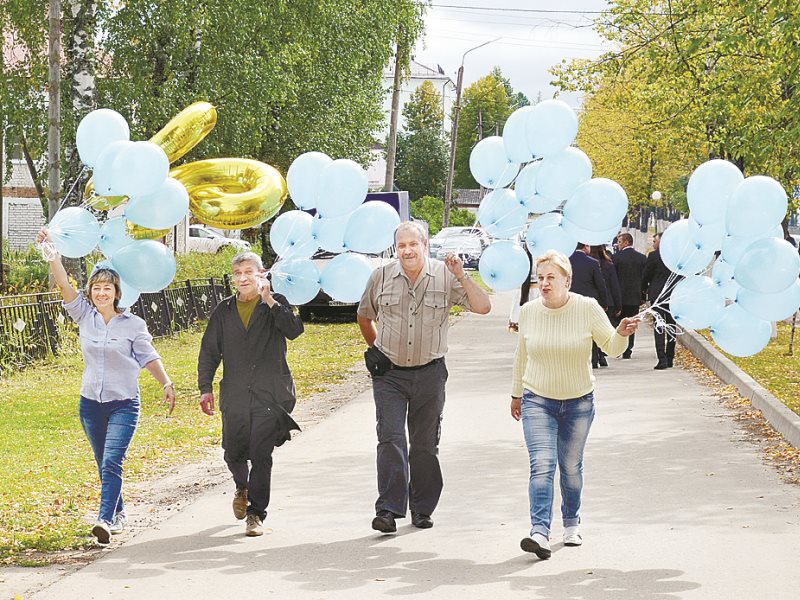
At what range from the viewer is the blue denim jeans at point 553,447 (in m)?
7.11

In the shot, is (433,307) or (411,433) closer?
(433,307)

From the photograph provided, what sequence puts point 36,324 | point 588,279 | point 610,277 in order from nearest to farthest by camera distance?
point 588,279 → point 610,277 → point 36,324

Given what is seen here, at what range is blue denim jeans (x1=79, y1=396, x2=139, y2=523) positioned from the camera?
7445 millimetres

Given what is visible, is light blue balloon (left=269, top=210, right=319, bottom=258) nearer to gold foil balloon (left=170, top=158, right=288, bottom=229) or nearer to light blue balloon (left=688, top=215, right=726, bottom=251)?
gold foil balloon (left=170, top=158, right=288, bottom=229)

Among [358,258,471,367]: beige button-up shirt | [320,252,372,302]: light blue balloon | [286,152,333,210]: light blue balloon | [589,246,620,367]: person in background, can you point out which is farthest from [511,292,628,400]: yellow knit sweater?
[589,246,620,367]: person in background

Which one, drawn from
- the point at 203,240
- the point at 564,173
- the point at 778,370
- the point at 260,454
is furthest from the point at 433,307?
the point at 203,240

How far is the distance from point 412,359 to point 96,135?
2323 mm

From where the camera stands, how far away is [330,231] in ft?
26.3

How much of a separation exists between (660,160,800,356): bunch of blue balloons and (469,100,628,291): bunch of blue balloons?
0.55m

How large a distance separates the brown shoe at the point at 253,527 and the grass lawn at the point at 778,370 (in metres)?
6.75

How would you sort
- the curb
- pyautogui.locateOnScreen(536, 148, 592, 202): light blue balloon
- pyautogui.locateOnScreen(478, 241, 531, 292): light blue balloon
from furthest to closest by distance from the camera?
the curb < pyautogui.locateOnScreen(478, 241, 531, 292): light blue balloon < pyautogui.locateOnScreen(536, 148, 592, 202): light blue balloon

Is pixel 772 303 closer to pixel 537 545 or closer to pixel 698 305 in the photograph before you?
pixel 698 305

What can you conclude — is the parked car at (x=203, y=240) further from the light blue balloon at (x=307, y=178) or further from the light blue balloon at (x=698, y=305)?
the light blue balloon at (x=698, y=305)

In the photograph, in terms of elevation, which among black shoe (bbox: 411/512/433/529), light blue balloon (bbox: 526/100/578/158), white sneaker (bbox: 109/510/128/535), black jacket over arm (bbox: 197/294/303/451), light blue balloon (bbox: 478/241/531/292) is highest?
light blue balloon (bbox: 526/100/578/158)
